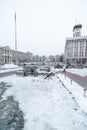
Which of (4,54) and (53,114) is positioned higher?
(4,54)

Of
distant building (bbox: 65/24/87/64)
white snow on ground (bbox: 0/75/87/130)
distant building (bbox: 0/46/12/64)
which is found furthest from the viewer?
distant building (bbox: 0/46/12/64)

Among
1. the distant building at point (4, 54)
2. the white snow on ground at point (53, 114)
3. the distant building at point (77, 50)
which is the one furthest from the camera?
the distant building at point (4, 54)

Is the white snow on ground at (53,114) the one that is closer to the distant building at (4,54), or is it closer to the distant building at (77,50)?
the distant building at (77,50)

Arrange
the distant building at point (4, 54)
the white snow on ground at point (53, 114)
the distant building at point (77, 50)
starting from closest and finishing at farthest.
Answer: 1. the white snow on ground at point (53, 114)
2. the distant building at point (77, 50)
3. the distant building at point (4, 54)

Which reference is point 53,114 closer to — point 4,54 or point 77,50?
point 77,50

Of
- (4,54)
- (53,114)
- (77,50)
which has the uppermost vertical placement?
(77,50)

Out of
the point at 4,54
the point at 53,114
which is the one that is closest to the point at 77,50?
the point at 4,54

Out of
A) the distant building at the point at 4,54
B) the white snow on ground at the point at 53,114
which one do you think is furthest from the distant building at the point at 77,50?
the white snow on ground at the point at 53,114

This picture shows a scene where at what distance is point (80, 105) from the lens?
8.31 m

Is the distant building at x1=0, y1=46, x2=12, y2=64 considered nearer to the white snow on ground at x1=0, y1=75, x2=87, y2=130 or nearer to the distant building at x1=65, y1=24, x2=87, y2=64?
the distant building at x1=65, y1=24, x2=87, y2=64

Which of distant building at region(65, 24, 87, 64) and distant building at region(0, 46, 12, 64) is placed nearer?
distant building at region(65, 24, 87, 64)

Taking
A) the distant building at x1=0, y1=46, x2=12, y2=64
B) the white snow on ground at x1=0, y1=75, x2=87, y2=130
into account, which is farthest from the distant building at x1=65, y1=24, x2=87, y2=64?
the white snow on ground at x1=0, y1=75, x2=87, y2=130

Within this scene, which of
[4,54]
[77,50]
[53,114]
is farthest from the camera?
[4,54]

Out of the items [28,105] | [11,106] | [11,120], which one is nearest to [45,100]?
[28,105]
